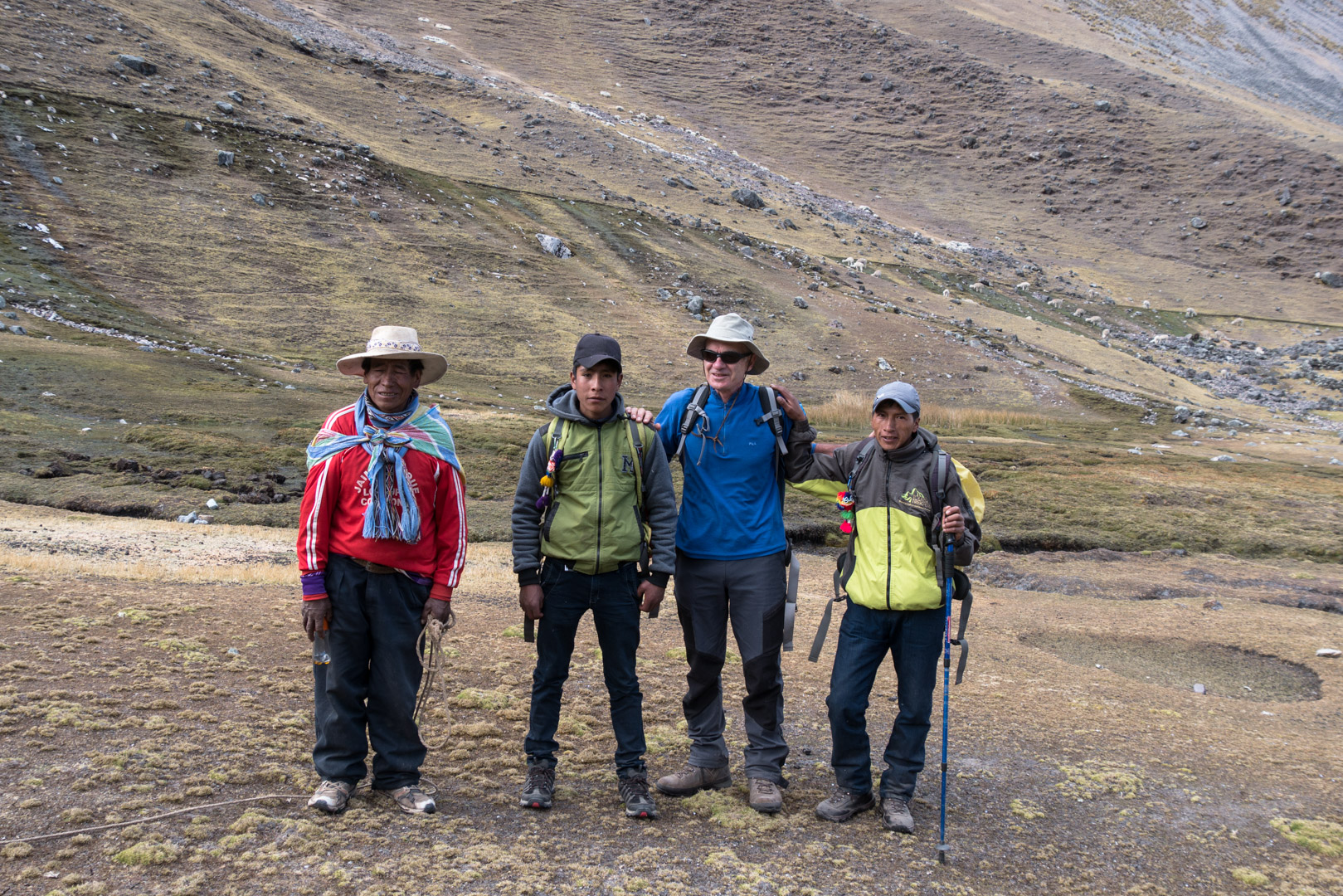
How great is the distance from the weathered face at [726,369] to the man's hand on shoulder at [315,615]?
226 centimetres

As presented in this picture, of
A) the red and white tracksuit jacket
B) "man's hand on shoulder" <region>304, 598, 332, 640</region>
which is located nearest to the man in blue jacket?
the red and white tracksuit jacket

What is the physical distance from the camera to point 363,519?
441 centimetres

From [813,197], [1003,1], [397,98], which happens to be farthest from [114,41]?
[1003,1]

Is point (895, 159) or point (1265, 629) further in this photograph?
point (895, 159)

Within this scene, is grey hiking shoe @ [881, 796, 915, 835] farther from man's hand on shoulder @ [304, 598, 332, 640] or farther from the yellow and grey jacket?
man's hand on shoulder @ [304, 598, 332, 640]

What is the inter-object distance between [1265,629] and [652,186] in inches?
2203

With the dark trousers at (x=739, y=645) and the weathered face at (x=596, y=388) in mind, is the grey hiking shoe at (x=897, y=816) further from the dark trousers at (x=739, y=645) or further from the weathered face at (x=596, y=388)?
the weathered face at (x=596, y=388)

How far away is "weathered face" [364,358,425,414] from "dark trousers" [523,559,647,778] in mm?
1116

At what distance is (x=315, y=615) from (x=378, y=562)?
370 mm

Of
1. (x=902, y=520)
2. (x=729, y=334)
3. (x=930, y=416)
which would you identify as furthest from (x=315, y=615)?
(x=930, y=416)

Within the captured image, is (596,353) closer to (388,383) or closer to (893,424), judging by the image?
(388,383)

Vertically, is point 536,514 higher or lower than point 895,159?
lower

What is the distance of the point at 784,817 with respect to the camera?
4.80m

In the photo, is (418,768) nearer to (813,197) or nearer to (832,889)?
(832,889)
